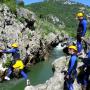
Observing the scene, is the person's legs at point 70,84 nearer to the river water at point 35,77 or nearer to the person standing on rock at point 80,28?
the person standing on rock at point 80,28

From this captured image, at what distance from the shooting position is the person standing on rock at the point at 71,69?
853 inches

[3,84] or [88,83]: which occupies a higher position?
[88,83]

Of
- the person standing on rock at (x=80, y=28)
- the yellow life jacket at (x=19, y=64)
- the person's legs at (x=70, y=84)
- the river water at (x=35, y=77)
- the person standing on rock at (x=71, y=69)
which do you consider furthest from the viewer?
the river water at (x=35, y=77)

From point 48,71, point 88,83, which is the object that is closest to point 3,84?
point 48,71

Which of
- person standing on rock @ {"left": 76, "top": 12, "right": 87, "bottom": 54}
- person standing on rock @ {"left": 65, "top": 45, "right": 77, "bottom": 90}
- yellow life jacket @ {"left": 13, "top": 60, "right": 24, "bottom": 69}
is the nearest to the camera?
person standing on rock @ {"left": 65, "top": 45, "right": 77, "bottom": 90}

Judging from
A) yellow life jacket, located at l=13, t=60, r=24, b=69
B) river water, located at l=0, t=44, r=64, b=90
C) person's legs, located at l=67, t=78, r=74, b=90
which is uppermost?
person's legs, located at l=67, t=78, r=74, b=90

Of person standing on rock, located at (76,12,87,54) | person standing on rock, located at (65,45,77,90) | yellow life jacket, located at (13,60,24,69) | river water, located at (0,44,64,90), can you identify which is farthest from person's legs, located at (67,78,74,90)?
river water, located at (0,44,64,90)

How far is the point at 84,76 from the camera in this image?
23219mm

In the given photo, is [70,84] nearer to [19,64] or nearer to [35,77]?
[19,64]

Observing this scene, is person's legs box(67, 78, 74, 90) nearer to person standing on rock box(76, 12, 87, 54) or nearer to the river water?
person standing on rock box(76, 12, 87, 54)

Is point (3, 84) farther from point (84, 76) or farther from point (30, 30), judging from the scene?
point (84, 76)

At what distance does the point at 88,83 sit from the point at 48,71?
46.0 metres

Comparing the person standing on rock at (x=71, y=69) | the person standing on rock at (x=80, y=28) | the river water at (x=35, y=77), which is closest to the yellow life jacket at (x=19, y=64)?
the person standing on rock at (x=80, y=28)

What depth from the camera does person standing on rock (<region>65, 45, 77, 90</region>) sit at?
853 inches
